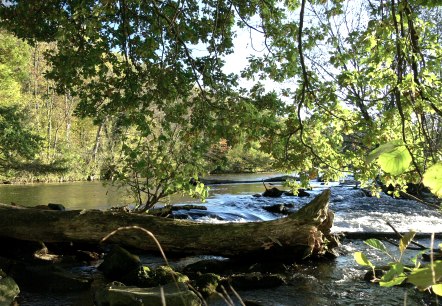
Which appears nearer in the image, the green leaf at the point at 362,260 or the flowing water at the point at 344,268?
the green leaf at the point at 362,260

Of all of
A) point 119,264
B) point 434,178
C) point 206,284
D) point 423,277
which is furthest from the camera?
point 119,264

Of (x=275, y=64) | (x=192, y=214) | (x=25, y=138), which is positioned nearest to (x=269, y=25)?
(x=275, y=64)

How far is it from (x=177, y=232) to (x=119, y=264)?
131 cm

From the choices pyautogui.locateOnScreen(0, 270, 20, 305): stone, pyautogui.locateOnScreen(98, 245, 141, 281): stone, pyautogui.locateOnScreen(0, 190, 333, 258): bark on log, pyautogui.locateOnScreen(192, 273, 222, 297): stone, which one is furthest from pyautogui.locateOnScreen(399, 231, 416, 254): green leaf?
pyautogui.locateOnScreen(0, 190, 333, 258): bark on log

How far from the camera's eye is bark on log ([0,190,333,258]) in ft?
25.2

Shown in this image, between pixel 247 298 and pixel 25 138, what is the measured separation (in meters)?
18.7

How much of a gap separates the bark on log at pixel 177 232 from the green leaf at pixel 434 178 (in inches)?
273

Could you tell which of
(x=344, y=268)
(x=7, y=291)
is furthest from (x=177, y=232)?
(x=344, y=268)

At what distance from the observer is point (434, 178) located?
3.20 ft

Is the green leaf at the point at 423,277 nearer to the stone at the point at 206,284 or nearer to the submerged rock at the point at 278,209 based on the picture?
the stone at the point at 206,284

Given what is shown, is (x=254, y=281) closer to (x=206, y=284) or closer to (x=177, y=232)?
(x=206, y=284)

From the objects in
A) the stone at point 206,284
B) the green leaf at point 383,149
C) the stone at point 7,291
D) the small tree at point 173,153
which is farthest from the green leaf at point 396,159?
the small tree at point 173,153

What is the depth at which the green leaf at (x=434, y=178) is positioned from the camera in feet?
3.17

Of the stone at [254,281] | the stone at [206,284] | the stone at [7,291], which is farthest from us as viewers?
the stone at [254,281]
